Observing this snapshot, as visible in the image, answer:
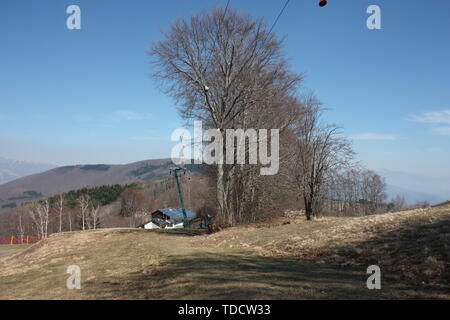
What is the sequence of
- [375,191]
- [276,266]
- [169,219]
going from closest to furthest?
[276,266] < [375,191] < [169,219]

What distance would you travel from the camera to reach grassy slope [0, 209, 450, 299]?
610cm

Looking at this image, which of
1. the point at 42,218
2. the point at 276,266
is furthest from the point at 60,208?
the point at 276,266

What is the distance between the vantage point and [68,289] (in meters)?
8.66

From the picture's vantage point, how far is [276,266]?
329 inches

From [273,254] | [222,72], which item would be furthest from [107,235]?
[273,254]

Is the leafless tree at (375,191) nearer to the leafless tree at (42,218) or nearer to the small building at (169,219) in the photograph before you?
the small building at (169,219)

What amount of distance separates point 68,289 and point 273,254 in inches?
226

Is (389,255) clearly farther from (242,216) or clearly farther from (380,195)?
(380,195)

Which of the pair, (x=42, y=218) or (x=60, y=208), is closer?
(x=60, y=208)

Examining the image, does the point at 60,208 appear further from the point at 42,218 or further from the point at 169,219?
the point at 169,219

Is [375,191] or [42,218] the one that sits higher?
[375,191]

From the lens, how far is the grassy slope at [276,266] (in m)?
6.10

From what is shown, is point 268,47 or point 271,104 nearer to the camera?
point 268,47

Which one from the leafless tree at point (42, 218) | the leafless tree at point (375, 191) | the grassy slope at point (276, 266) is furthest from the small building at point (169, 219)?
the grassy slope at point (276, 266)
